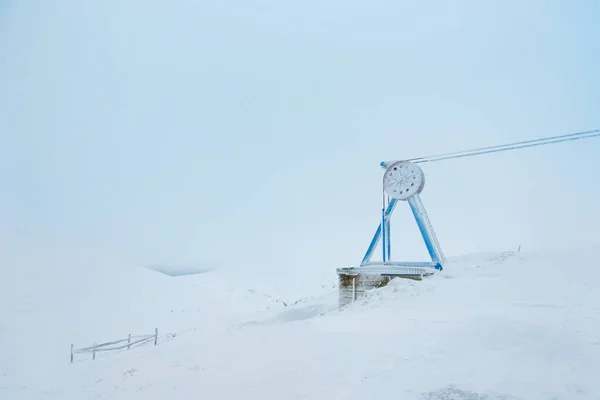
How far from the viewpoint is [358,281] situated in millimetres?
19812

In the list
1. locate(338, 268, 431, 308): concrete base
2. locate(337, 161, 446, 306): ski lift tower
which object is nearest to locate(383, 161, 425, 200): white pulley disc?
locate(337, 161, 446, 306): ski lift tower

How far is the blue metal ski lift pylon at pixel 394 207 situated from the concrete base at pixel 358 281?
11.6 inches

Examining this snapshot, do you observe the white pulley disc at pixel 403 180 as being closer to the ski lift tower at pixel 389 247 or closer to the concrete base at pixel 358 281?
the ski lift tower at pixel 389 247

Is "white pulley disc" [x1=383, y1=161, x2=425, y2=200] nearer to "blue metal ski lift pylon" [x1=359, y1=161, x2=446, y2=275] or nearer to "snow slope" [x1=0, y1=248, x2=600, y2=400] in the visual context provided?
"blue metal ski lift pylon" [x1=359, y1=161, x2=446, y2=275]

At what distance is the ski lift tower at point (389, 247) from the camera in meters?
18.9

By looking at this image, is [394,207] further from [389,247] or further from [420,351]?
[420,351]

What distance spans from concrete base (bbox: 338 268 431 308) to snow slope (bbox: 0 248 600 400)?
71.6 inches

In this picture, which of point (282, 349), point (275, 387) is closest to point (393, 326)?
point (282, 349)

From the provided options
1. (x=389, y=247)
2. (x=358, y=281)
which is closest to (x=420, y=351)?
(x=358, y=281)

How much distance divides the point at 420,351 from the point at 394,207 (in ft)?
44.6

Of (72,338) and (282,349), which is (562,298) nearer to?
(282,349)

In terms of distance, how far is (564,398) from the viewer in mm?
6465

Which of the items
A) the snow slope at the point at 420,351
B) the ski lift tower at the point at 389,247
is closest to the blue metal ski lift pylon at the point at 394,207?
the ski lift tower at the point at 389,247

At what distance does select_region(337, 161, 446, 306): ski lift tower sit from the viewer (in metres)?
18.9
